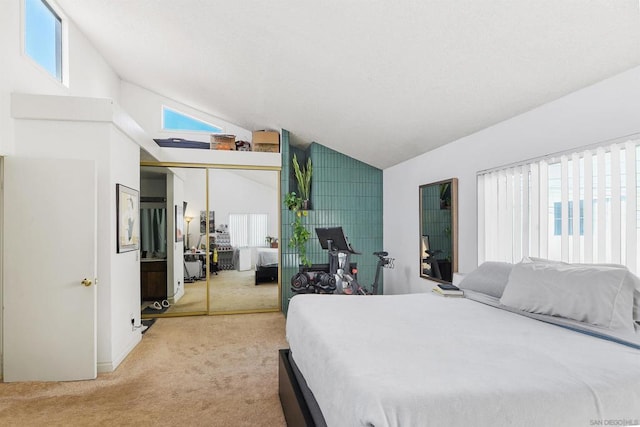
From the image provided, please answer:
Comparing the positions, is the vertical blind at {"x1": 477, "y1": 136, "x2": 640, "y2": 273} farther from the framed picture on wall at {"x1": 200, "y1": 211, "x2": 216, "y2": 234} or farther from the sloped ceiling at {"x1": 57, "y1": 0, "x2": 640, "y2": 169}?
the framed picture on wall at {"x1": 200, "y1": 211, "x2": 216, "y2": 234}

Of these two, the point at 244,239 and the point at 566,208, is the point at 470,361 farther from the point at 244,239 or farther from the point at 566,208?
the point at 244,239

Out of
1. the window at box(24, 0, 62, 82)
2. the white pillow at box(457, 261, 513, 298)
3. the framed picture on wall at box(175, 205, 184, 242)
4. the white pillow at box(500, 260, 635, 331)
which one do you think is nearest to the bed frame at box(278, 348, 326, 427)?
the white pillow at box(500, 260, 635, 331)

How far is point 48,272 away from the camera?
10.0ft

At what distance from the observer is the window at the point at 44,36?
135 inches

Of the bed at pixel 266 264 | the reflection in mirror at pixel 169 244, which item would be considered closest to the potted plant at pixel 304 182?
the bed at pixel 266 264

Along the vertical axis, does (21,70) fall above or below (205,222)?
above

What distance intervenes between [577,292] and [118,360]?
381 cm

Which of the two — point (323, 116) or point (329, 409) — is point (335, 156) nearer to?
point (323, 116)

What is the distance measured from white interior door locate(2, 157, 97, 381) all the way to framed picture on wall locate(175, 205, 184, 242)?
214 centimetres

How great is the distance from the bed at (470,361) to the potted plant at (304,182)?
10.6 feet

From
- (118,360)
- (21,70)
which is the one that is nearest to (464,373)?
(118,360)

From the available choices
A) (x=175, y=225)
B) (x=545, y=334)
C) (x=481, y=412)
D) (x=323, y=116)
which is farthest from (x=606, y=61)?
(x=175, y=225)

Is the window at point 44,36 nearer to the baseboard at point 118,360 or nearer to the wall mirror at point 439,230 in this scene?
the baseboard at point 118,360

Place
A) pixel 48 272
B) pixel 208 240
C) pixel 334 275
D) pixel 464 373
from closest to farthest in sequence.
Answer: pixel 464 373 → pixel 48 272 → pixel 334 275 → pixel 208 240
